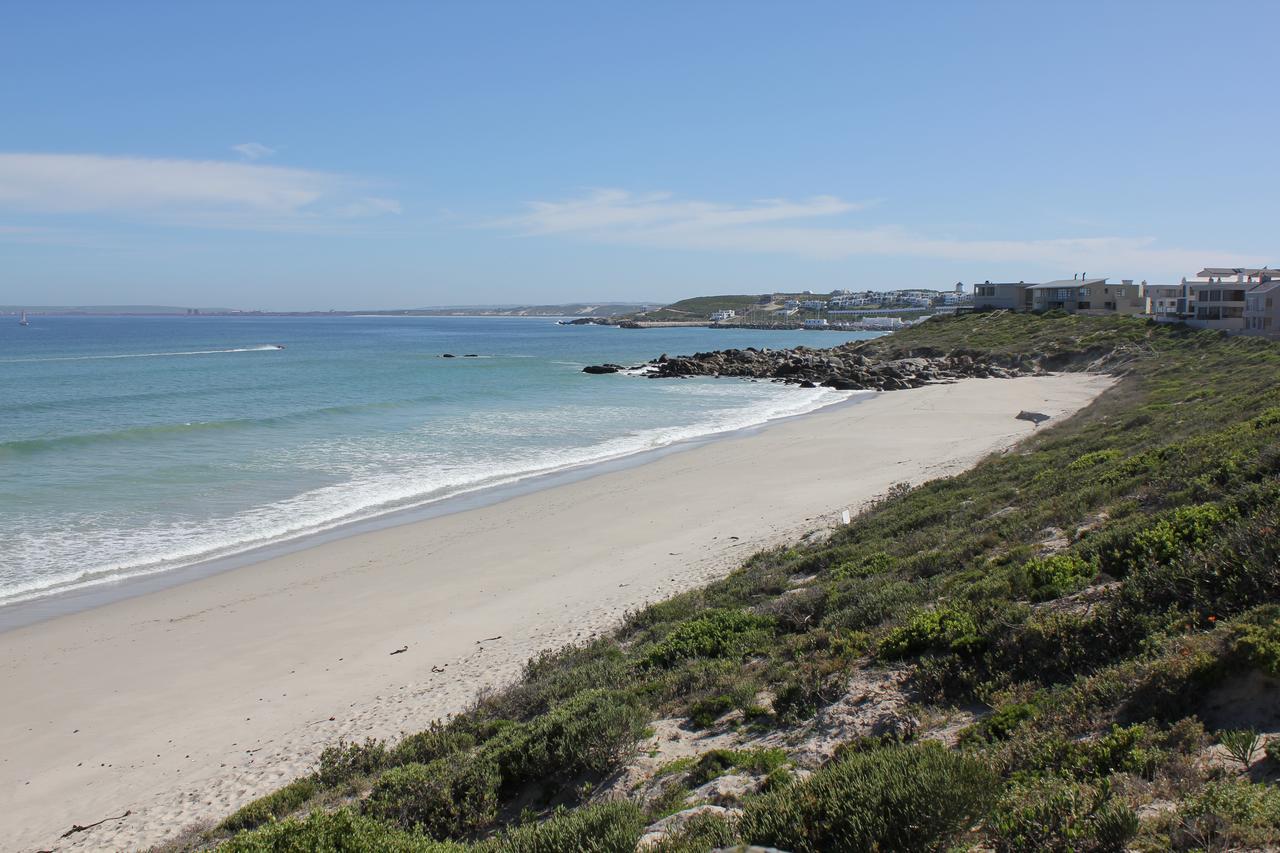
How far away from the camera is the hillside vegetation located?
4.48 m

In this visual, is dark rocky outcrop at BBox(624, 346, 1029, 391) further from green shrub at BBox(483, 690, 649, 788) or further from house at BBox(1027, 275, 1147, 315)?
green shrub at BBox(483, 690, 649, 788)

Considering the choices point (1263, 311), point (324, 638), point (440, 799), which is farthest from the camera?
point (1263, 311)

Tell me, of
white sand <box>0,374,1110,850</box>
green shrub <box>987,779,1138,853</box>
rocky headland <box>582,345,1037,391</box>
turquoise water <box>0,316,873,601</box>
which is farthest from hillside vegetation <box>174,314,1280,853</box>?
rocky headland <box>582,345,1037,391</box>

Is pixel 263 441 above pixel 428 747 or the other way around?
the other way around

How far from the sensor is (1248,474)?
9.35 meters

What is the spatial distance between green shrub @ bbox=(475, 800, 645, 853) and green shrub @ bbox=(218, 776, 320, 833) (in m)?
2.71

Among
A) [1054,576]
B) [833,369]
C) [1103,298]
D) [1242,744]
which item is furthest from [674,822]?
[1103,298]

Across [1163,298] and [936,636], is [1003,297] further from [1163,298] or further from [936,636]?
[936,636]

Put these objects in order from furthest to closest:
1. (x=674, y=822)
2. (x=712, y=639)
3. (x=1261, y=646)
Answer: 1. (x=712, y=639)
2. (x=1261, y=646)
3. (x=674, y=822)

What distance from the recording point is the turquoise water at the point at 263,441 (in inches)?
712

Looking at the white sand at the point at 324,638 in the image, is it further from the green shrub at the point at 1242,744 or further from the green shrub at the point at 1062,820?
the green shrub at the point at 1242,744

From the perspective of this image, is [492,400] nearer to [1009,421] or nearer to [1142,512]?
[1009,421]

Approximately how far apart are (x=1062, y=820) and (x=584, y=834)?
259 cm

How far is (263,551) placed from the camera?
56.1 ft
